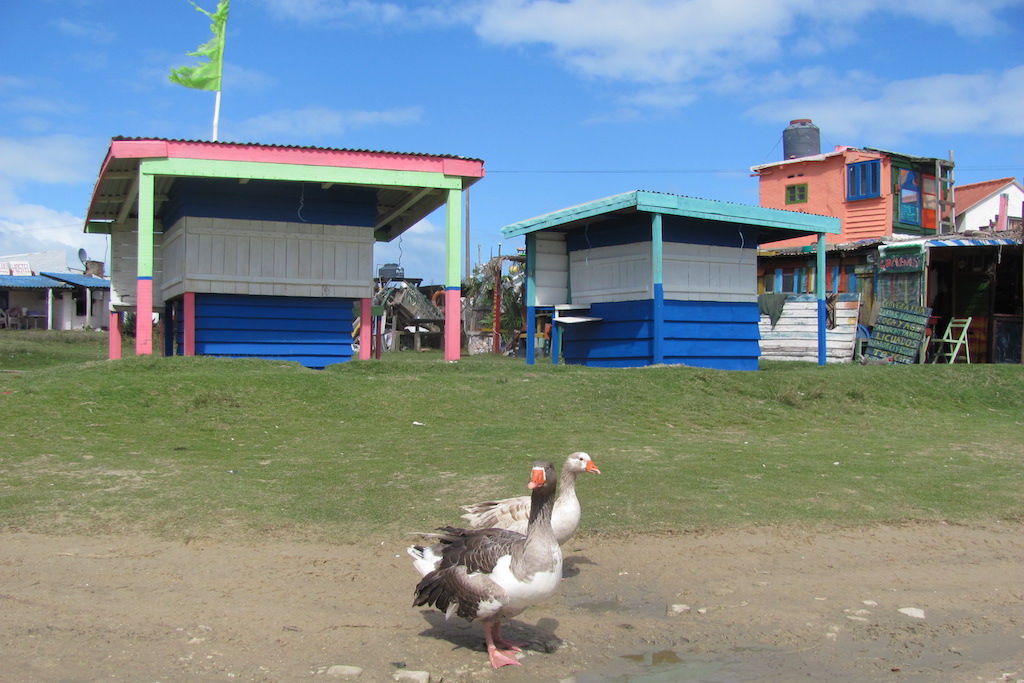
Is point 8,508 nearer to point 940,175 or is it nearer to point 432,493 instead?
point 432,493

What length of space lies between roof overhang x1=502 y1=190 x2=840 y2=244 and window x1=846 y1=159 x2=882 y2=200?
10.5 metres

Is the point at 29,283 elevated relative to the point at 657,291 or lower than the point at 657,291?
elevated

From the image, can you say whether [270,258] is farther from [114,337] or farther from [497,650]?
[497,650]

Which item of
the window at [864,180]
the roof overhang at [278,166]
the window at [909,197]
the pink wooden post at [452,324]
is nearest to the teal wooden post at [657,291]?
the roof overhang at [278,166]

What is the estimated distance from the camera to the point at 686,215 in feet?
50.8

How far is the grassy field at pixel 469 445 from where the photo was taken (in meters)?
6.63

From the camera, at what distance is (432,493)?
700 centimetres

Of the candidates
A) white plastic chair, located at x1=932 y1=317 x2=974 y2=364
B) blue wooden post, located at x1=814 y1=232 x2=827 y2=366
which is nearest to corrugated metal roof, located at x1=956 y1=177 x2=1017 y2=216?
white plastic chair, located at x1=932 y1=317 x2=974 y2=364

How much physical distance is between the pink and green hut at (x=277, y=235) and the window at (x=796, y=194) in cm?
1667

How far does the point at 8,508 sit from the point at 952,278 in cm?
2263

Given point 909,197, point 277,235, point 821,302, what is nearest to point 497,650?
point 277,235

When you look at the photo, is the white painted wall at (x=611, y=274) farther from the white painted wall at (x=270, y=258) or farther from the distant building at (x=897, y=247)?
the distant building at (x=897, y=247)

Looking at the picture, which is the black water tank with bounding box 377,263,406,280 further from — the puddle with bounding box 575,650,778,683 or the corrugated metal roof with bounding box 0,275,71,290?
the puddle with bounding box 575,650,778,683

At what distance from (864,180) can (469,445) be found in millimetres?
22504
